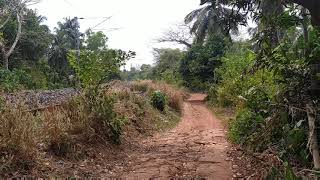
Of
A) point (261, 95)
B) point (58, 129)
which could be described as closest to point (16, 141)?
point (58, 129)

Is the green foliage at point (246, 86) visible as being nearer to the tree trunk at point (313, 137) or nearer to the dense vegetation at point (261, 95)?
the dense vegetation at point (261, 95)

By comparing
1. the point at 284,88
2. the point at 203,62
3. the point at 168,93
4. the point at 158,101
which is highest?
the point at 203,62

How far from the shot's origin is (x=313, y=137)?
16.1ft

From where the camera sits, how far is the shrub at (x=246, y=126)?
7.71 metres

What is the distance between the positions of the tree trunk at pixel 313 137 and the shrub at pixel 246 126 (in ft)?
6.91

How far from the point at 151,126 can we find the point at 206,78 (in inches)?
821

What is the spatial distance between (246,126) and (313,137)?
11.5 feet

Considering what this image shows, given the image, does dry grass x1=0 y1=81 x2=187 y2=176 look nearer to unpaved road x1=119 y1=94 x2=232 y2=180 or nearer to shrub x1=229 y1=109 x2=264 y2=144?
unpaved road x1=119 y1=94 x2=232 y2=180

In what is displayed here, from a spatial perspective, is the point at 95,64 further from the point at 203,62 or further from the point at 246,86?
the point at 203,62

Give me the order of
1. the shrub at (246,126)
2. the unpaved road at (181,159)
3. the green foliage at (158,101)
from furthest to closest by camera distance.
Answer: the green foliage at (158,101), the shrub at (246,126), the unpaved road at (181,159)

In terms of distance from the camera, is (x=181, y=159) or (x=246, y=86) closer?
(x=181, y=159)

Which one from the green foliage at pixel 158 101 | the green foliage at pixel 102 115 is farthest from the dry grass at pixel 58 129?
the green foliage at pixel 158 101

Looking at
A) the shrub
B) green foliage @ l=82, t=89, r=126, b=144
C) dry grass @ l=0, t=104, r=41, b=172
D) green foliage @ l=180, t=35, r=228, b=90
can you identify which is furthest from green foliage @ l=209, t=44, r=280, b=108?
green foliage @ l=180, t=35, r=228, b=90

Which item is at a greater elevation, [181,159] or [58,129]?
[58,129]
